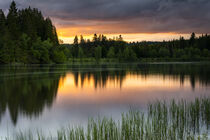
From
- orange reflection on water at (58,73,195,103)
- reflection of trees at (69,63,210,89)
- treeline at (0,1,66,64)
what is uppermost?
treeline at (0,1,66,64)

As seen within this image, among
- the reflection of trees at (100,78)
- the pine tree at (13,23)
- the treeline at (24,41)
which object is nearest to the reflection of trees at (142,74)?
the reflection of trees at (100,78)

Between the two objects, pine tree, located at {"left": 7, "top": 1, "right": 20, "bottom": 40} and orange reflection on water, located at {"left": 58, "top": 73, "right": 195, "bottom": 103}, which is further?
pine tree, located at {"left": 7, "top": 1, "right": 20, "bottom": 40}

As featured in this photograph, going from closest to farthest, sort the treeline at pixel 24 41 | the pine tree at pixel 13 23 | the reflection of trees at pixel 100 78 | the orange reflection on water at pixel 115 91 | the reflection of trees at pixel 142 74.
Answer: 1. the orange reflection on water at pixel 115 91
2. the reflection of trees at pixel 100 78
3. the reflection of trees at pixel 142 74
4. the treeline at pixel 24 41
5. the pine tree at pixel 13 23

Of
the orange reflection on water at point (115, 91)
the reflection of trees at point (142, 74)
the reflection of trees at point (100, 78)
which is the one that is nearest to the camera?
the orange reflection on water at point (115, 91)

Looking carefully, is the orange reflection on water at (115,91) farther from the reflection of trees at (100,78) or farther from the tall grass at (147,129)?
the tall grass at (147,129)

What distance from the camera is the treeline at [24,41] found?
3841 inches

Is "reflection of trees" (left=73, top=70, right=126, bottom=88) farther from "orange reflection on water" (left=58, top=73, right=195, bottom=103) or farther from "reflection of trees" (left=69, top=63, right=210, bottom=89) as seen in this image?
"orange reflection on water" (left=58, top=73, right=195, bottom=103)

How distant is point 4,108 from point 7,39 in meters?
82.8

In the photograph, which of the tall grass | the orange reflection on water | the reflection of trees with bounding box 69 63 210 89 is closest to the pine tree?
the reflection of trees with bounding box 69 63 210 89

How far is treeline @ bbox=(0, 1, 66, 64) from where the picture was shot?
9756cm

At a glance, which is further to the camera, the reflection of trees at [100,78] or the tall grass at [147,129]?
the reflection of trees at [100,78]

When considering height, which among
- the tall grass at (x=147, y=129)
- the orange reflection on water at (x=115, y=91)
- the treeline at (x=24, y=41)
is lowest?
the orange reflection on water at (x=115, y=91)

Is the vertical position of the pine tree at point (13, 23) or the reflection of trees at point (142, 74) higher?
the pine tree at point (13, 23)

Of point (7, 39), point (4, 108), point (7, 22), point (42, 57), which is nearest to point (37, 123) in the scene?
point (4, 108)
